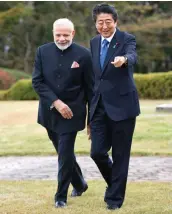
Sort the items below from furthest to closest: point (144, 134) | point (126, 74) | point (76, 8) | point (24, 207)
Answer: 1. point (76, 8)
2. point (144, 134)
3. point (24, 207)
4. point (126, 74)

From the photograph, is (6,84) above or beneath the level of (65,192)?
beneath

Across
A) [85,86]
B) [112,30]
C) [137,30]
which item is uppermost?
[112,30]

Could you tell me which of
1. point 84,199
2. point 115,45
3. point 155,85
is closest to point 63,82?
point 115,45

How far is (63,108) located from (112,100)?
47cm

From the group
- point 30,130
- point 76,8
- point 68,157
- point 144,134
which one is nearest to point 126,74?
point 68,157

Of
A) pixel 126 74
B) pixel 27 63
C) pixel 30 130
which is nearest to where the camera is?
pixel 126 74

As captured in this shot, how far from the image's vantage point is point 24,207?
5.62 meters

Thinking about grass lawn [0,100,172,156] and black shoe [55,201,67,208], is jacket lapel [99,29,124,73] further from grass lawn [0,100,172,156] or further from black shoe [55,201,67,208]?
grass lawn [0,100,172,156]

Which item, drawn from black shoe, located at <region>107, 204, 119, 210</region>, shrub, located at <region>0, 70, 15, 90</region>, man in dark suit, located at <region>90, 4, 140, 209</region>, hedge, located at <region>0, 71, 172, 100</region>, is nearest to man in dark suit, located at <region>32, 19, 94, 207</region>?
man in dark suit, located at <region>90, 4, 140, 209</region>

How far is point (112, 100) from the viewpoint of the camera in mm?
5281

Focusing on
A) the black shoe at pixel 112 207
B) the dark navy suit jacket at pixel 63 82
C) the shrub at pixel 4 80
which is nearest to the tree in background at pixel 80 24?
the shrub at pixel 4 80

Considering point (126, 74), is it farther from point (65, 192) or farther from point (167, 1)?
point (167, 1)

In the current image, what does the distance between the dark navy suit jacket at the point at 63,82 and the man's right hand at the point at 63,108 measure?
0.07 m

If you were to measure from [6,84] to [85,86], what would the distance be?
2930 centimetres
